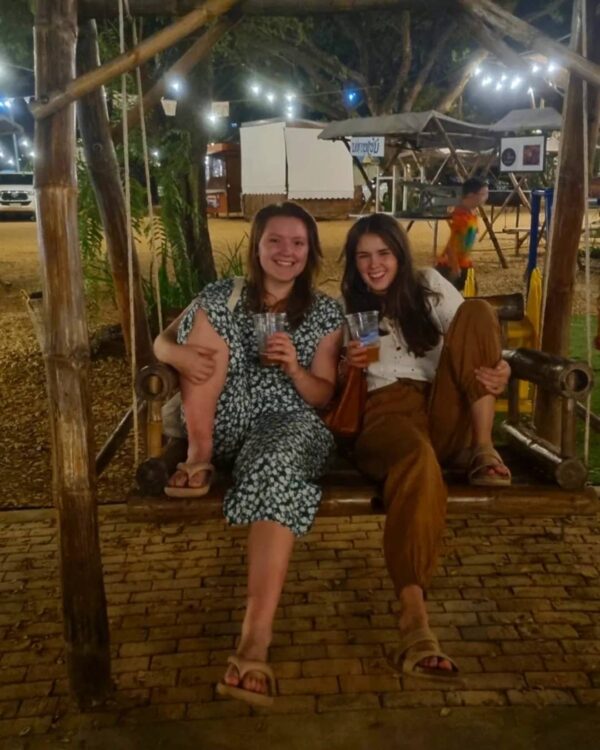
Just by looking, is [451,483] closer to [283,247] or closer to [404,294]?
[404,294]

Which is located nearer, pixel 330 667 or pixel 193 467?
pixel 193 467

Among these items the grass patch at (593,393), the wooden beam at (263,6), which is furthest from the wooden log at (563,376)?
the wooden beam at (263,6)

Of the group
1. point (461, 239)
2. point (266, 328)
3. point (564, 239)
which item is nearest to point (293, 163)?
point (461, 239)

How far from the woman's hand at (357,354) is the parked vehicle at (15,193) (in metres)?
22.0

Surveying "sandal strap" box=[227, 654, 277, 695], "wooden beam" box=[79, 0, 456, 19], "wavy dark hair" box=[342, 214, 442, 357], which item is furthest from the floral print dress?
"wooden beam" box=[79, 0, 456, 19]

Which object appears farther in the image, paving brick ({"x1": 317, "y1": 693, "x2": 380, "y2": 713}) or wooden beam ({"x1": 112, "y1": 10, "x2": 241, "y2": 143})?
wooden beam ({"x1": 112, "y1": 10, "x2": 241, "y2": 143})

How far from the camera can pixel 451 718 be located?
2.65 m

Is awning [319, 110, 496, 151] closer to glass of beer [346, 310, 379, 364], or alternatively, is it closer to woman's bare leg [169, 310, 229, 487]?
glass of beer [346, 310, 379, 364]

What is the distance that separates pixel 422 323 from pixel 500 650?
1.36m

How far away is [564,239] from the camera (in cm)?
396

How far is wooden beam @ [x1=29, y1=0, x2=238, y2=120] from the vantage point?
2.55m

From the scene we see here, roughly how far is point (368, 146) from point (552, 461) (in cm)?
1239

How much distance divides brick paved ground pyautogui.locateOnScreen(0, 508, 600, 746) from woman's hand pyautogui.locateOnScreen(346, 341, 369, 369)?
111cm

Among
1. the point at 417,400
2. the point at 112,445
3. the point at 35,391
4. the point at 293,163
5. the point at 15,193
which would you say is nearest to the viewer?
the point at 417,400
